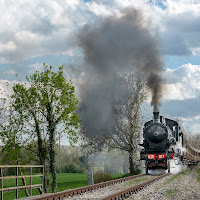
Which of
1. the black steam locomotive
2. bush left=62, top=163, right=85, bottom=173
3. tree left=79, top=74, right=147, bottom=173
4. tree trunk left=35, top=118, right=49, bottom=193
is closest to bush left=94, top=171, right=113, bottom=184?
the black steam locomotive

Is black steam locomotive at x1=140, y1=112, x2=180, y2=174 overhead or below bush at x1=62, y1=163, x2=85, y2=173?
overhead

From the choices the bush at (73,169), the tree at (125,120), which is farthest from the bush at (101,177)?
the bush at (73,169)

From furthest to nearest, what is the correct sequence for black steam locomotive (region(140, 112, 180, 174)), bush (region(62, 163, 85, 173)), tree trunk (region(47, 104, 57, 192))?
1. bush (region(62, 163, 85, 173))
2. tree trunk (region(47, 104, 57, 192))
3. black steam locomotive (region(140, 112, 180, 174))

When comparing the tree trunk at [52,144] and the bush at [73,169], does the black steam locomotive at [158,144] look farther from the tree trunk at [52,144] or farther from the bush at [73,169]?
the bush at [73,169]

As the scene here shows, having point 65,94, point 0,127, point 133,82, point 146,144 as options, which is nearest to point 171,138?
point 146,144

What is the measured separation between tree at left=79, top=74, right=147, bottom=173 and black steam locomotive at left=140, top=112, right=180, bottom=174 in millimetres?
7822

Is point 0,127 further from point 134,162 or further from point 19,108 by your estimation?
point 134,162

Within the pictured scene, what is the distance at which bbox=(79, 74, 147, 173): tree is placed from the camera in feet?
92.0

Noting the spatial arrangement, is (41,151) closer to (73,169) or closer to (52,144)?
(52,144)

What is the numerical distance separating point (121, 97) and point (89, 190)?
636 inches

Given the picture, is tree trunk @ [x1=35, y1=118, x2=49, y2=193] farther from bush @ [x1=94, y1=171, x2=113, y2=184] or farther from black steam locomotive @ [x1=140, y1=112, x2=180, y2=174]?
black steam locomotive @ [x1=140, y1=112, x2=180, y2=174]

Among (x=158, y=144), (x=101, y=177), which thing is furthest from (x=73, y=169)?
(x=158, y=144)

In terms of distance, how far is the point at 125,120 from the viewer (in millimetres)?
28234

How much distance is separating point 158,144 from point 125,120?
348 inches
